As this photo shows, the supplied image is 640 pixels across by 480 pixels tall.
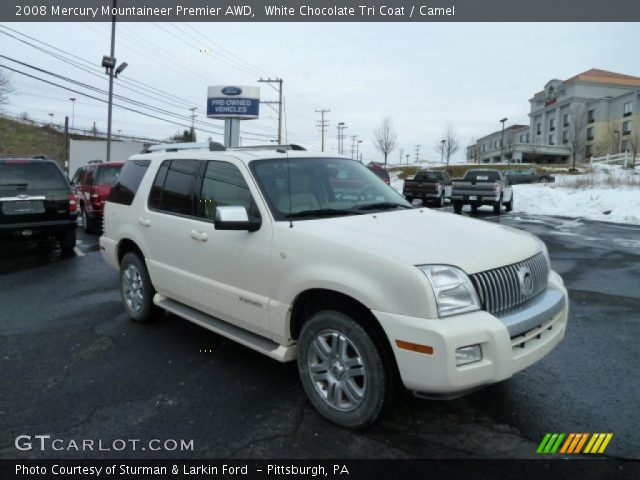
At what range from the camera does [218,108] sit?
34906 mm

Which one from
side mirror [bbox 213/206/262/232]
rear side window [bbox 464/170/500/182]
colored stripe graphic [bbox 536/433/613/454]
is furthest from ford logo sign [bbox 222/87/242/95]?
colored stripe graphic [bbox 536/433/613/454]

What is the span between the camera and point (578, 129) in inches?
2714

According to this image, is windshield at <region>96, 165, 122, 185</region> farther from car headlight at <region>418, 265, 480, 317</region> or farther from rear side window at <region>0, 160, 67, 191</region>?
car headlight at <region>418, 265, 480, 317</region>

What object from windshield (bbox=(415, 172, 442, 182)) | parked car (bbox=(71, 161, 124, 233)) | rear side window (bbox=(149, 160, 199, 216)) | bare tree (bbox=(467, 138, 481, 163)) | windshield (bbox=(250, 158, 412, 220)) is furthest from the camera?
bare tree (bbox=(467, 138, 481, 163))

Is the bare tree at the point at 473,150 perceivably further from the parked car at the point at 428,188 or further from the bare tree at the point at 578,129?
the parked car at the point at 428,188

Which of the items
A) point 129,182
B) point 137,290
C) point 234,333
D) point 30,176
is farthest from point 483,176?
point 234,333

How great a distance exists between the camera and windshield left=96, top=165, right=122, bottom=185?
39.5 feet

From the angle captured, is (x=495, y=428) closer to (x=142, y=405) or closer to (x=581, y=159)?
(x=142, y=405)

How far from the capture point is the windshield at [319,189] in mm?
3707

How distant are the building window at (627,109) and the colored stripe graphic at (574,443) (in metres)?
83.1

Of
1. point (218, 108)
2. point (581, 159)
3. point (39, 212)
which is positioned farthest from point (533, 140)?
point (39, 212)

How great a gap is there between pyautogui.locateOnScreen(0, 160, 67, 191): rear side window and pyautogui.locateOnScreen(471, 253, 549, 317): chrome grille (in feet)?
27.8

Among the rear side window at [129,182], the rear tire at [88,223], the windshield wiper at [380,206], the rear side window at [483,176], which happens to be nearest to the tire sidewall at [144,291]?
the rear side window at [129,182]

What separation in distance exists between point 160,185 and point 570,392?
4013mm
